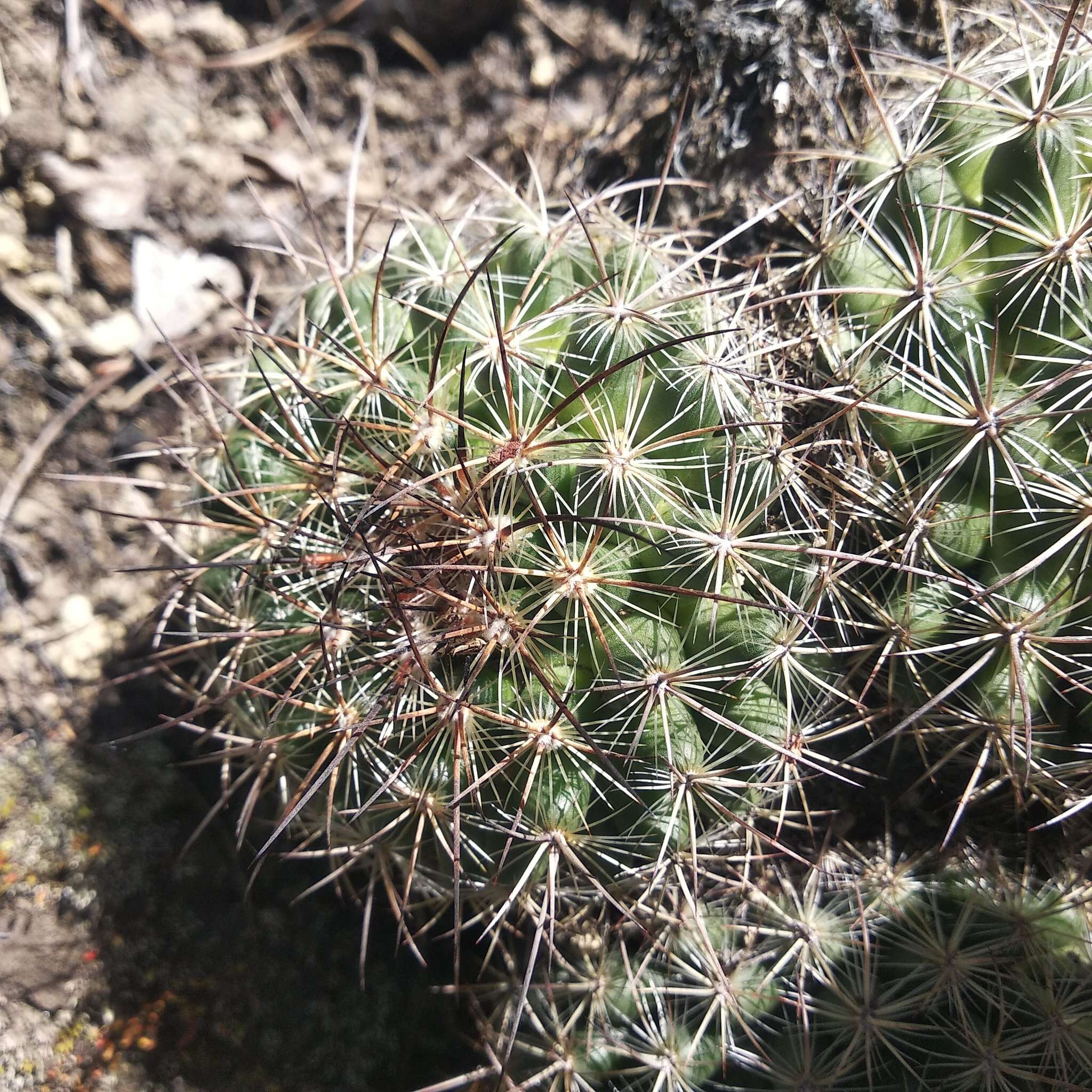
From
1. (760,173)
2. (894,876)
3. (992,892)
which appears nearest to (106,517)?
(760,173)

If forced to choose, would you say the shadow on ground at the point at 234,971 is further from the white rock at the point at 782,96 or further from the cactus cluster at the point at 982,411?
the white rock at the point at 782,96

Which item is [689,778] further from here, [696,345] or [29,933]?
[29,933]

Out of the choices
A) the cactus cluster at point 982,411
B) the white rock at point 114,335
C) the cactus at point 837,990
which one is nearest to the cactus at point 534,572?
the cactus cluster at point 982,411

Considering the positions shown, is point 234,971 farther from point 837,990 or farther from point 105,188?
point 105,188

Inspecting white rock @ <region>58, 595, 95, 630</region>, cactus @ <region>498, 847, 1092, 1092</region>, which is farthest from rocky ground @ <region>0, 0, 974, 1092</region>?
cactus @ <region>498, 847, 1092, 1092</region>

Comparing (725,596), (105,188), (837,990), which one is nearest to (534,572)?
(725,596)

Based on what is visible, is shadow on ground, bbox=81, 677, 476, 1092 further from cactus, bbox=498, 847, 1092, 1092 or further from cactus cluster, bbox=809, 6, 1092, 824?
cactus cluster, bbox=809, 6, 1092, 824
